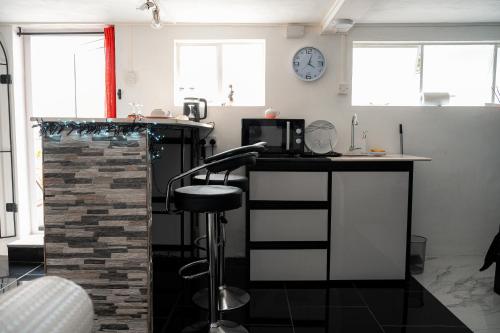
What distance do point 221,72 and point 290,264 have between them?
2.08 meters

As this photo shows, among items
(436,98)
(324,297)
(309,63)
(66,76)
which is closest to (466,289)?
(324,297)

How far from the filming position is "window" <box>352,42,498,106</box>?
3.65 metres

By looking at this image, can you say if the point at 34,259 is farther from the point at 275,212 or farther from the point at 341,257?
the point at 341,257

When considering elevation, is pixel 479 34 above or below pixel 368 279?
above

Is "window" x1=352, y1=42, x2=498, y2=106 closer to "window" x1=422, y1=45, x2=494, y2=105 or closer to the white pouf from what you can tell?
"window" x1=422, y1=45, x2=494, y2=105

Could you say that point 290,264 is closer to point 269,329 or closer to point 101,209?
point 269,329

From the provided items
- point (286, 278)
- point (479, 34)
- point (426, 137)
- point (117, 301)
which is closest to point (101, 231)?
point (117, 301)

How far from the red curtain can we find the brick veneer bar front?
6.02 feet

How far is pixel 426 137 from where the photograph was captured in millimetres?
3562

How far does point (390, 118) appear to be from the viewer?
11.7 feet

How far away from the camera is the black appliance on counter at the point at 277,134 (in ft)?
10.4

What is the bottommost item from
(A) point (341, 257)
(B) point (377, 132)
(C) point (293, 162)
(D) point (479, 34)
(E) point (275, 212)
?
(A) point (341, 257)

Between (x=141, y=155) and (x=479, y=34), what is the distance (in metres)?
3.51

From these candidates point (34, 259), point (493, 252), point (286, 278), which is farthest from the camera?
point (34, 259)
